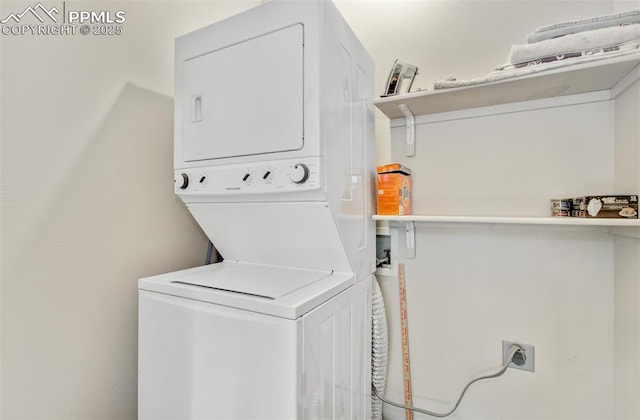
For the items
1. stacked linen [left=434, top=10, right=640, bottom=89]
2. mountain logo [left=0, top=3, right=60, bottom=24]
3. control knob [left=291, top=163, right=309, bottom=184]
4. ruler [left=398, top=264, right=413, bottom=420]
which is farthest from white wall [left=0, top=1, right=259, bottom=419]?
stacked linen [left=434, top=10, right=640, bottom=89]

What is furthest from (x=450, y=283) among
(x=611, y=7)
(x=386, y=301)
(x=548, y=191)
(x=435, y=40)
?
(x=611, y=7)

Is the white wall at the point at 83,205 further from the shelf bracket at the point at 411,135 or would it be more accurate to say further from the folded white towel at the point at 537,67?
the folded white towel at the point at 537,67

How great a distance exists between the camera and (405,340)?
68.8 inches

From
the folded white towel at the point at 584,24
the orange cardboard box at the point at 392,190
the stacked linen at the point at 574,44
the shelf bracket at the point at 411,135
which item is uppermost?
the folded white towel at the point at 584,24

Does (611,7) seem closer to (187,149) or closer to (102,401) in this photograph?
(187,149)

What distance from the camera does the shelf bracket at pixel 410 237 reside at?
5.65 feet

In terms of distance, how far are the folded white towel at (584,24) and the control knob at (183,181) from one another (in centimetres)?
155

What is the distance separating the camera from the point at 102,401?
1367 millimetres

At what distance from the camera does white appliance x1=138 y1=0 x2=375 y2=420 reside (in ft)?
3.45

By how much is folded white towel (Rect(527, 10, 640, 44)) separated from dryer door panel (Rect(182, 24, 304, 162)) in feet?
3.08

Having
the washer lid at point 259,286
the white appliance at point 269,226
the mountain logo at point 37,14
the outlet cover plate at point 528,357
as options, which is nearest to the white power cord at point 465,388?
the outlet cover plate at point 528,357

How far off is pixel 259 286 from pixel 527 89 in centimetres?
137

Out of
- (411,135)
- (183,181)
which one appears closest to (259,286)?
(183,181)

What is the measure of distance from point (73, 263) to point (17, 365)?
38cm
